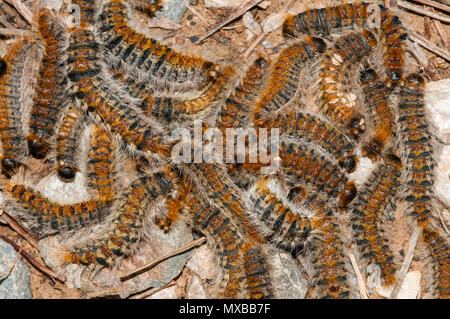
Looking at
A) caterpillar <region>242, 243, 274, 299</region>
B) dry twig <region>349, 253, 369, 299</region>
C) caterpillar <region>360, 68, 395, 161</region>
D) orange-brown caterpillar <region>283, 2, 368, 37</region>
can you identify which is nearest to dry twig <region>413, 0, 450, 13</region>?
orange-brown caterpillar <region>283, 2, 368, 37</region>

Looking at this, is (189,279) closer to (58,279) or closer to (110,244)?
(110,244)

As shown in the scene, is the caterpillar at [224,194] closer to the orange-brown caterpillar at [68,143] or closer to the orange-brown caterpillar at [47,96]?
the orange-brown caterpillar at [68,143]

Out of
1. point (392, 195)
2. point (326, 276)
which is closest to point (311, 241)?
point (326, 276)

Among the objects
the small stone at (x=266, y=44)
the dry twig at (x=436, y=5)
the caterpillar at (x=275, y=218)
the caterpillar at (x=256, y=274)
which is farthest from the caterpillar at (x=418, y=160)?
the caterpillar at (x=256, y=274)

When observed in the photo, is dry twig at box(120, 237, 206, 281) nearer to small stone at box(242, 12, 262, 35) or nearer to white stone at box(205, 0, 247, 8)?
small stone at box(242, 12, 262, 35)

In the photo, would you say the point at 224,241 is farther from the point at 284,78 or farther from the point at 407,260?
the point at 407,260

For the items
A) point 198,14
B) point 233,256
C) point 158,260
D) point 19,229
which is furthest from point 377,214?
point 19,229

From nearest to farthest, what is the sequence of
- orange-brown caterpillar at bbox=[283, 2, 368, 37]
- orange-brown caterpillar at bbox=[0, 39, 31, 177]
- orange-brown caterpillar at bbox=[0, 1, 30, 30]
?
orange-brown caterpillar at bbox=[0, 39, 31, 177] < orange-brown caterpillar at bbox=[283, 2, 368, 37] < orange-brown caterpillar at bbox=[0, 1, 30, 30]

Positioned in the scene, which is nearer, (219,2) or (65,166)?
(65,166)
